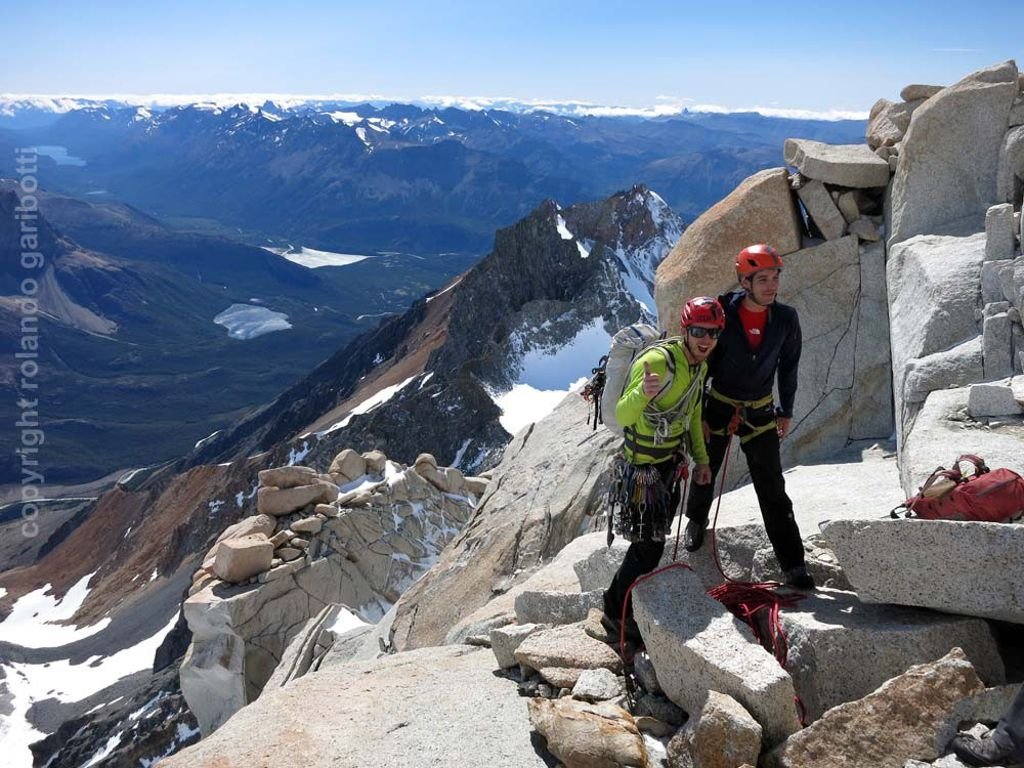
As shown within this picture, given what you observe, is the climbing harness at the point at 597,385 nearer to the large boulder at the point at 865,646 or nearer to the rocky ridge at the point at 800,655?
the rocky ridge at the point at 800,655

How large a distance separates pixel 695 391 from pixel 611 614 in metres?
2.40

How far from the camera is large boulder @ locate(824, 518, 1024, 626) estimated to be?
19.0 feet

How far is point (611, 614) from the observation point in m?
7.79

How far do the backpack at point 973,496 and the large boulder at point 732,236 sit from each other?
8.27m

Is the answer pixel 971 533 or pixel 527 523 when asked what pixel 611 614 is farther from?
pixel 527 523

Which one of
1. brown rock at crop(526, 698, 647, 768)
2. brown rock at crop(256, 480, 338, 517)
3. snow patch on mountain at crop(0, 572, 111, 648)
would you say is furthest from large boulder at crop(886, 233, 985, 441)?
snow patch on mountain at crop(0, 572, 111, 648)

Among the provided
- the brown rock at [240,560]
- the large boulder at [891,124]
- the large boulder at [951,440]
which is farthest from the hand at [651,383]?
the brown rock at [240,560]

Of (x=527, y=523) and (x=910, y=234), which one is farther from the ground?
(x=910, y=234)

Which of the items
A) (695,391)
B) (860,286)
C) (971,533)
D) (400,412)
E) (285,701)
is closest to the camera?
(971,533)

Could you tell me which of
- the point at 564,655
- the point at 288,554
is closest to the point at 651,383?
the point at 564,655

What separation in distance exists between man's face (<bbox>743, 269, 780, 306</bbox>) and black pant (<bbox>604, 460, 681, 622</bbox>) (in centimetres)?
168

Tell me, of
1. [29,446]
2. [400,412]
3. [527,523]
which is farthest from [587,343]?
[29,446]

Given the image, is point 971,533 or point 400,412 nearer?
point 971,533

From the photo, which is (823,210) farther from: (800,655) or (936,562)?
(800,655)
